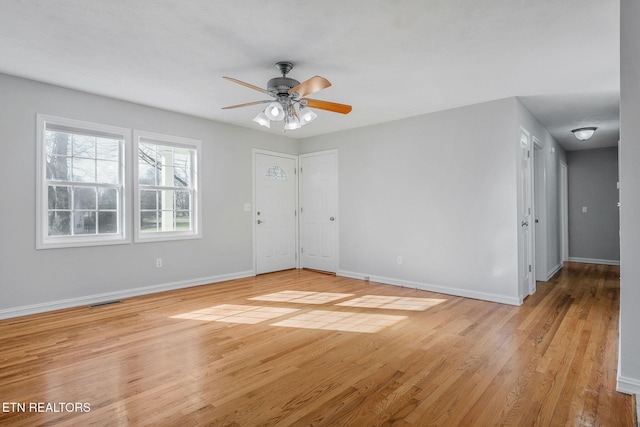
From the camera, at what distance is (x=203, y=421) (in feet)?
6.06

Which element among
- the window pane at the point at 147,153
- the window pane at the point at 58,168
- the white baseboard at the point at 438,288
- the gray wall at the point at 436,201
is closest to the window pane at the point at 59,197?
the window pane at the point at 58,168

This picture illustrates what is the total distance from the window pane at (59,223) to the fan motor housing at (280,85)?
2933mm

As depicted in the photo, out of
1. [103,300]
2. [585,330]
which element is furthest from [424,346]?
[103,300]

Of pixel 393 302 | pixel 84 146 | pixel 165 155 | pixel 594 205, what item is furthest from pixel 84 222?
pixel 594 205

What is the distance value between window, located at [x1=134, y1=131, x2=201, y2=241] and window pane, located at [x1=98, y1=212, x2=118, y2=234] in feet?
0.83

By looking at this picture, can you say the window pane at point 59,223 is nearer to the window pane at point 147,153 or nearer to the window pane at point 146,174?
the window pane at point 146,174

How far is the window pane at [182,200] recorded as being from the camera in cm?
504

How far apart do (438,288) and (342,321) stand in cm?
190

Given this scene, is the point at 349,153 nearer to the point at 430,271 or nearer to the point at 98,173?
the point at 430,271

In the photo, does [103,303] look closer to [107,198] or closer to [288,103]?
[107,198]

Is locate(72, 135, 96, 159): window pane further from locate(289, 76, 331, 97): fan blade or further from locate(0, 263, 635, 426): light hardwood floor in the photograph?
locate(289, 76, 331, 97): fan blade

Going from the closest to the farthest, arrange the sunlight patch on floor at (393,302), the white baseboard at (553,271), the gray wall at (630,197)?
the gray wall at (630,197) < the sunlight patch on floor at (393,302) < the white baseboard at (553,271)

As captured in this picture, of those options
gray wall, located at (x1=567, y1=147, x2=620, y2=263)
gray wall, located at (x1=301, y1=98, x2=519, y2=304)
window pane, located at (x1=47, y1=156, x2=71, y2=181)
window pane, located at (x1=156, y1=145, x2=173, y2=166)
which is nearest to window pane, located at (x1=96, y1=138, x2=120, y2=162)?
window pane, located at (x1=47, y1=156, x2=71, y2=181)

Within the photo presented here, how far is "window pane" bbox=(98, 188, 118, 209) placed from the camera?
427 cm
